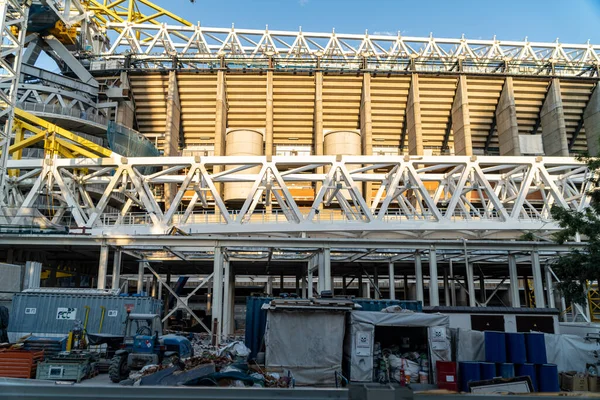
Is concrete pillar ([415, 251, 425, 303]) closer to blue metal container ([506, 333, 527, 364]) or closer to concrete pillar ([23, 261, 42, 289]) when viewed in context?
blue metal container ([506, 333, 527, 364])

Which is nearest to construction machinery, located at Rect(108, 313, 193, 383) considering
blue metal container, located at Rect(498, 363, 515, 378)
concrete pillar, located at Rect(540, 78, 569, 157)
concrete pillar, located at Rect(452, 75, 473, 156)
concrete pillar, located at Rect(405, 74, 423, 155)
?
blue metal container, located at Rect(498, 363, 515, 378)

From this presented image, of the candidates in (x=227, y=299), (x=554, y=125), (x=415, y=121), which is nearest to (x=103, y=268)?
(x=227, y=299)

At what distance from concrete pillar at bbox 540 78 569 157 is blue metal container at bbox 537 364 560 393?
1676 inches

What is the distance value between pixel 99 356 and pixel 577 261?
1821 cm

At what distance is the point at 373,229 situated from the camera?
30.5 m

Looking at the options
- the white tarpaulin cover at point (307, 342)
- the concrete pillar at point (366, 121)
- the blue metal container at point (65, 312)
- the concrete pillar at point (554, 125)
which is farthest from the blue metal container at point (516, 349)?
the concrete pillar at point (554, 125)

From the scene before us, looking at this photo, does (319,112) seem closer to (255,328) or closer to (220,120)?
(220,120)

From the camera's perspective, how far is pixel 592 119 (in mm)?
53500

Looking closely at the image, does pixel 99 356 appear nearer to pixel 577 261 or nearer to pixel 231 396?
pixel 231 396

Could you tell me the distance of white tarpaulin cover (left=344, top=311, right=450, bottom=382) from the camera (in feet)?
46.4

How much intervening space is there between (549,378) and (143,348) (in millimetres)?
12689

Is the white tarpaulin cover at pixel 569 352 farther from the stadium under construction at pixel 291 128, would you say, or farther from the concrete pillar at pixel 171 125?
the concrete pillar at pixel 171 125

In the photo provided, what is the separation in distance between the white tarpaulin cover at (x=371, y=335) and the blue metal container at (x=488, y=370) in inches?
48.8

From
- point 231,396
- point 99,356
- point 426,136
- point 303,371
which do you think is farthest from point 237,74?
point 231,396
